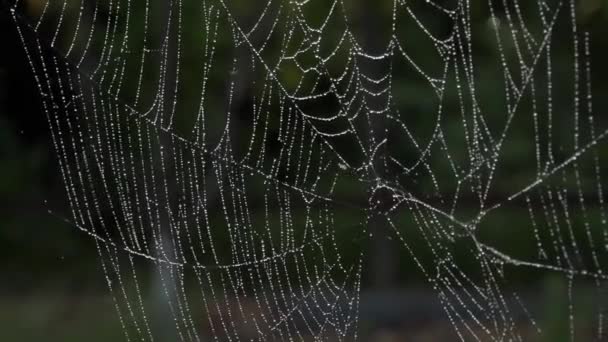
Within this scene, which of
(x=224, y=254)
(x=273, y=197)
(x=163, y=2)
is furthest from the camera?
(x=273, y=197)

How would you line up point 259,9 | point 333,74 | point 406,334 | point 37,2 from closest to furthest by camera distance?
point 37,2 → point 259,9 → point 333,74 → point 406,334

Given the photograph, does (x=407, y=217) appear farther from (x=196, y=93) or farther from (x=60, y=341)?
(x=196, y=93)

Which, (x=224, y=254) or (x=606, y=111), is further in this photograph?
(x=606, y=111)

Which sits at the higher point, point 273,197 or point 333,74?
point 333,74

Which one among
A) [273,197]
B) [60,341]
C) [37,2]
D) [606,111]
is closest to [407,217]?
[273,197]

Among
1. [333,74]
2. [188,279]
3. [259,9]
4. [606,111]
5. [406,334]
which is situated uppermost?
[259,9]

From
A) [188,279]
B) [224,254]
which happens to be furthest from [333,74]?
[188,279]
